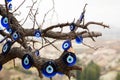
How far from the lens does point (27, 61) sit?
6.66 m

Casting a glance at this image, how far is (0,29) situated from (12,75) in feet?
120

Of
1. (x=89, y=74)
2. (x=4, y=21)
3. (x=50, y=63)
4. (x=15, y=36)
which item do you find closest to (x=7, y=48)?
(x=15, y=36)

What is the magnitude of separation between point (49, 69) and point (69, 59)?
0.50m

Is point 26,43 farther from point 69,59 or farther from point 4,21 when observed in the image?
point 69,59

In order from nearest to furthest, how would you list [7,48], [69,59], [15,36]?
[69,59] → [7,48] → [15,36]

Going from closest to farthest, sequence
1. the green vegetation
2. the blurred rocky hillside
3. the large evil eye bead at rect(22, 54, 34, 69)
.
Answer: the large evil eye bead at rect(22, 54, 34, 69)
the blurred rocky hillside
the green vegetation

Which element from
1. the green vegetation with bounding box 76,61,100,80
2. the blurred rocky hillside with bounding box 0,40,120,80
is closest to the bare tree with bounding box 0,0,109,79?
the blurred rocky hillside with bounding box 0,40,120,80

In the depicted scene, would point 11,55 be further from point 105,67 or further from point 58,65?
point 105,67

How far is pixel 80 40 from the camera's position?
381 inches

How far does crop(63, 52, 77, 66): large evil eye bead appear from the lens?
5998mm

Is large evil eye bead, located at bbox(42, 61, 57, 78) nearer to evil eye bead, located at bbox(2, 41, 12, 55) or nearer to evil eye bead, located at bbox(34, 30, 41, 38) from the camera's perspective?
evil eye bead, located at bbox(2, 41, 12, 55)

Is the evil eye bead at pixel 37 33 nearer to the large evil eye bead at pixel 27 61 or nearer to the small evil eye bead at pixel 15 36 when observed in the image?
the small evil eye bead at pixel 15 36

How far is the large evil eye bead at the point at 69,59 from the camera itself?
236 inches

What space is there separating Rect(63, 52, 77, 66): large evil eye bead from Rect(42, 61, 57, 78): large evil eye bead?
0.26 metres
